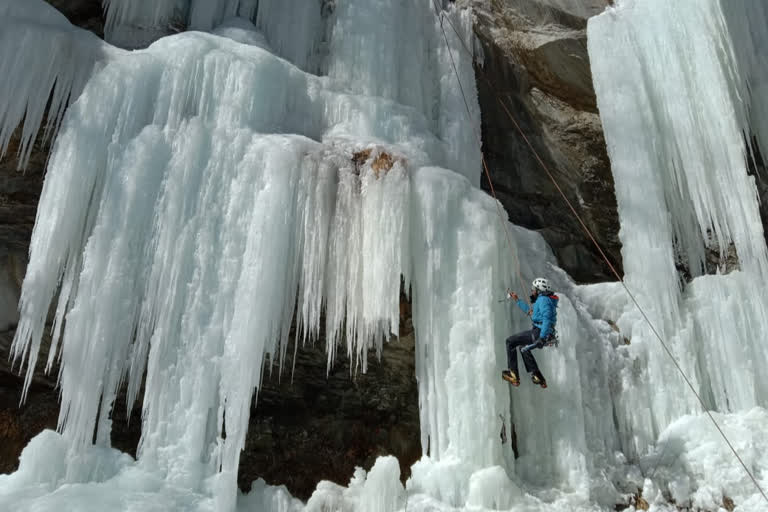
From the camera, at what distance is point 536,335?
6.84 m

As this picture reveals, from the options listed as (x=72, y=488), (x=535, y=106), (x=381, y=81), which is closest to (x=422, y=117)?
(x=381, y=81)

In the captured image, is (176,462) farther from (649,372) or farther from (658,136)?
(658,136)

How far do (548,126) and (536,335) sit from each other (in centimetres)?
452

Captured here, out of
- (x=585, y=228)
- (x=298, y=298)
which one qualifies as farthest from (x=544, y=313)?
(x=585, y=228)

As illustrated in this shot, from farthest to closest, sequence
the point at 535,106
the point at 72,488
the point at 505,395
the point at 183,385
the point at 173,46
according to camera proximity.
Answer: the point at 535,106, the point at 173,46, the point at 505,395, the point at 183,385, the point at 72,488

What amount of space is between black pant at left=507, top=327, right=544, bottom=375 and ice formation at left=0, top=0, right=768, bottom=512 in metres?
0.17

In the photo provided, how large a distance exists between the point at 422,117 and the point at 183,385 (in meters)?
Result: 4.42

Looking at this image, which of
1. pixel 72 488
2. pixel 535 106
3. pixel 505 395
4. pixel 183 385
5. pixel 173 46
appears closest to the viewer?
pixel 72 488

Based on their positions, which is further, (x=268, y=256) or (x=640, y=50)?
(x=640, y=50)

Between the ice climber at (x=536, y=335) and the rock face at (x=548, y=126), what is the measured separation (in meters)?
3.52

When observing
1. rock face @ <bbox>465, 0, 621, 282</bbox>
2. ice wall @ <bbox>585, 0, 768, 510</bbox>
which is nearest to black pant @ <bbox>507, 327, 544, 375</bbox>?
ice wall @ <bbox>585, 0, 768, 510</bbox>

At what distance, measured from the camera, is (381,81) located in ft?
30.0

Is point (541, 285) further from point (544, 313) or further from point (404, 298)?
point (404, 298)

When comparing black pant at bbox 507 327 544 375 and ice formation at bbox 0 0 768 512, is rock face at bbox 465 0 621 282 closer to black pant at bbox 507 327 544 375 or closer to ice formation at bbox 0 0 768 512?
ice formation at bbox 0 0 768 512
